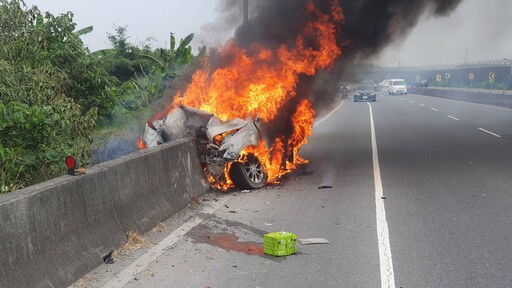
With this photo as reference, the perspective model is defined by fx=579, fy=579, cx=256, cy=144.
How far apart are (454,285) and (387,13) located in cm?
1042

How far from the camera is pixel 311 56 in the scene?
12.9 m

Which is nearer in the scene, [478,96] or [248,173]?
[248,173]

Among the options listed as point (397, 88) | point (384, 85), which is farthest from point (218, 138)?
point (384, 85)

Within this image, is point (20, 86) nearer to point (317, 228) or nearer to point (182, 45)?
point (317, 228)

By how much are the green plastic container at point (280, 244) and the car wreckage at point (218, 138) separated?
11.7 feet

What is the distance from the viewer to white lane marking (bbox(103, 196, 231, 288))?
18.1 feet

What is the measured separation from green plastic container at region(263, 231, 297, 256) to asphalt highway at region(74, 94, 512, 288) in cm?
9

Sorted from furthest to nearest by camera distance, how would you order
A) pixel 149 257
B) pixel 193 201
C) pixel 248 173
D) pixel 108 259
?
pixel 248 173, pixel 193 201, pixel 149 257, pixel 108 259

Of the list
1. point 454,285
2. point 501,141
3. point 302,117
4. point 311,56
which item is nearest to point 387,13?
point 311,56

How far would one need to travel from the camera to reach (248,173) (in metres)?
10.5

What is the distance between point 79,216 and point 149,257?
920mm

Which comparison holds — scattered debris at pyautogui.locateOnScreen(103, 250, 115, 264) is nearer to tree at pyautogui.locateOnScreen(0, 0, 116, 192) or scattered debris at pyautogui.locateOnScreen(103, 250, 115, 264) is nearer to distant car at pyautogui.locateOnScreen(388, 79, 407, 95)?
tree at pyautogui.locateOnScreen(0, 0, 116, 192)

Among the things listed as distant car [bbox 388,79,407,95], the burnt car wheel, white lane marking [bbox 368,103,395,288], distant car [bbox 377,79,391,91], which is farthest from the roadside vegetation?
distant car [bbox 377,79,391,91]

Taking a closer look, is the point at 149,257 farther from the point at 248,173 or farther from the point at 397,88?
the point at 397,88
